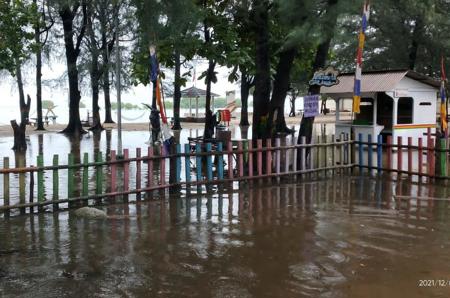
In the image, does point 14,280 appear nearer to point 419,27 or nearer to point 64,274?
point 64,274

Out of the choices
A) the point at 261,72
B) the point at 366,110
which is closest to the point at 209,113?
the point at 261,72

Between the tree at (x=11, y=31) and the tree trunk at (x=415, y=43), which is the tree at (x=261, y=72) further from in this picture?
the tree trunk at (x=415, y=43)

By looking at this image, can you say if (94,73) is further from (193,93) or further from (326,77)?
(326,77)

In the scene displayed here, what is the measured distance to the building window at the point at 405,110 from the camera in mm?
20203

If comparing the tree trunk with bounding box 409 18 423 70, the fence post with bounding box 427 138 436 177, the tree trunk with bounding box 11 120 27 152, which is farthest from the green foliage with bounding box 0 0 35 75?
the tree trunk with bounding box 409 18 423 70

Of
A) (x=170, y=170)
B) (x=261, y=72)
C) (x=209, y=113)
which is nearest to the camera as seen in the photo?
(x=170, y=170)

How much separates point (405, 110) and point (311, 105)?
869 centimetres

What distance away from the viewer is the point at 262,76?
46.4 ft

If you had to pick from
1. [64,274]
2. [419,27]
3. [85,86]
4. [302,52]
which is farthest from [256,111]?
[85,86]

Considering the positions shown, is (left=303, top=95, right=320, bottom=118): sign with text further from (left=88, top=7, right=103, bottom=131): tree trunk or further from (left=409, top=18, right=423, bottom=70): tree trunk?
(left=88, top=7, right=103, bottom=131): tree trunk

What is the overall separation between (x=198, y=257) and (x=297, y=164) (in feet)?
22.6

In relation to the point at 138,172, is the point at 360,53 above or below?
above

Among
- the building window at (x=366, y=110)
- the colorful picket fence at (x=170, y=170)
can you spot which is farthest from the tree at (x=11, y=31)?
the building window at (x=366, y=110)
